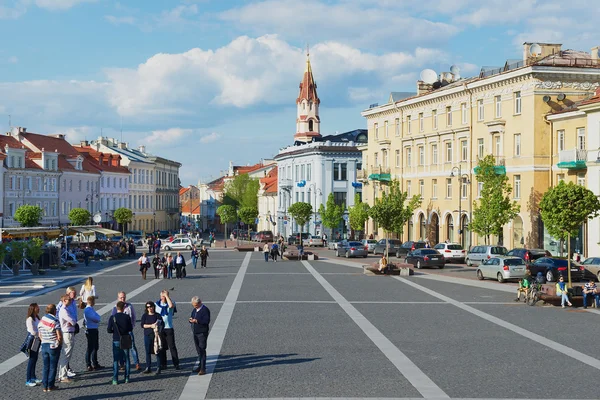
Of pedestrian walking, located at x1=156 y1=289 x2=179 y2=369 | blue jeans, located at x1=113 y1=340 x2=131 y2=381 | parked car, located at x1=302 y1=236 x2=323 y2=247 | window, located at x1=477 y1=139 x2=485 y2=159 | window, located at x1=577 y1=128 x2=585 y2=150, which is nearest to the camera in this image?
blue jeans, located at x1=113 y1=340 x2=131 y2=381

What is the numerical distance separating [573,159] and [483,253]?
817cm

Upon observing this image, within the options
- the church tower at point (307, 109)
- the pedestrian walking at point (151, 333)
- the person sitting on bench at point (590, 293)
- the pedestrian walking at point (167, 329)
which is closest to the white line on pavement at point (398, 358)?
the pedestrian walking at point (167, 329)

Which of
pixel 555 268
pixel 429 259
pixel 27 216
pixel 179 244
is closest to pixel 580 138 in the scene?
pixel 429 259

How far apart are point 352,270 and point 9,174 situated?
43.9 metres

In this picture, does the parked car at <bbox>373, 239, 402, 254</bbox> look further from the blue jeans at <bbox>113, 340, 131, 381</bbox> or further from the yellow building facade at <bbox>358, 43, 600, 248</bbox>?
the blue jeans at <bbox>113, 340, 131, 381</bbox>

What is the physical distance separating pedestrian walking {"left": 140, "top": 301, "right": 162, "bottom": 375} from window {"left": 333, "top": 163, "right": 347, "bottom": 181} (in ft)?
295

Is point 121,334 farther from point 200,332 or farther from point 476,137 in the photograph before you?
point 476,137

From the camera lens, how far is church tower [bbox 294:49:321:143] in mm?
131625

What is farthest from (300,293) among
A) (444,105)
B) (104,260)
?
(444,105)

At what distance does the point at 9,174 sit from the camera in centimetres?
8244

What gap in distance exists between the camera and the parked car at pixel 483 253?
171 feet

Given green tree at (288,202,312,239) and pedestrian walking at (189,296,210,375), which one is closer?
pedestrian walking at (189,296,210,375)

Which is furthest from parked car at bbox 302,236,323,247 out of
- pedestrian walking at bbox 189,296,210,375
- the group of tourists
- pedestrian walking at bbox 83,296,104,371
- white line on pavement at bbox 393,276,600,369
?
pedestrian walking at bbox 189,296,210,375

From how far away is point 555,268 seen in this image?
41.0 m
